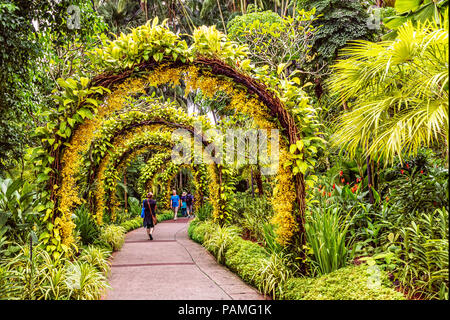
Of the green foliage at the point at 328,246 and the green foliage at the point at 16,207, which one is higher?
the green foliage at the point at 16,207

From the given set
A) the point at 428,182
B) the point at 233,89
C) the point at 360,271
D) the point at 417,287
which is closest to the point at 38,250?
the point at 233,89

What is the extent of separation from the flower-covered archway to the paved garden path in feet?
3.01

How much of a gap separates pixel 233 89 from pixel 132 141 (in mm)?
6198

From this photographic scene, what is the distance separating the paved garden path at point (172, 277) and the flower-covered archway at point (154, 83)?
918mm

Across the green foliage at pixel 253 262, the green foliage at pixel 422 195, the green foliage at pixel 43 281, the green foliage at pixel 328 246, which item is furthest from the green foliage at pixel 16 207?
the green foliage at pixel 422 195

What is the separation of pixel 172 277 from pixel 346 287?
266cm

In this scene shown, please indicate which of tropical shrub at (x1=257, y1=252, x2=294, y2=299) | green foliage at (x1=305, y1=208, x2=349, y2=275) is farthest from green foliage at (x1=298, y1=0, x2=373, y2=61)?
tropical shrub at (x1=257, y1=252, x2=294, y2=299)

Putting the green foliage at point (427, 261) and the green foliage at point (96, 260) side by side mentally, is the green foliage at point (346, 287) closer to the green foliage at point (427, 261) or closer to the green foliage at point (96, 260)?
the green foliage at point (427, 261)

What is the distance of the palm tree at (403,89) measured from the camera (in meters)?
2.66

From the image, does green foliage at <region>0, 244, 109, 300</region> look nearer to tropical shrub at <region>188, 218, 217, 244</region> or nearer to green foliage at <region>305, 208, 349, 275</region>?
green foliage at <region>305, 208, 349, 275</region>

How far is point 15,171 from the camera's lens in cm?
998

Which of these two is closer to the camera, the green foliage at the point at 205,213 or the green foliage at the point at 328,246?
the green foliage at the point at 328,246

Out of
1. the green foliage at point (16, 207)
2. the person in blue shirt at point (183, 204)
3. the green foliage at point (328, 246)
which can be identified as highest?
the green foliage at point (16, 207)

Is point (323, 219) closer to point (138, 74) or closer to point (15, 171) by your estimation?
point (138, 74)
